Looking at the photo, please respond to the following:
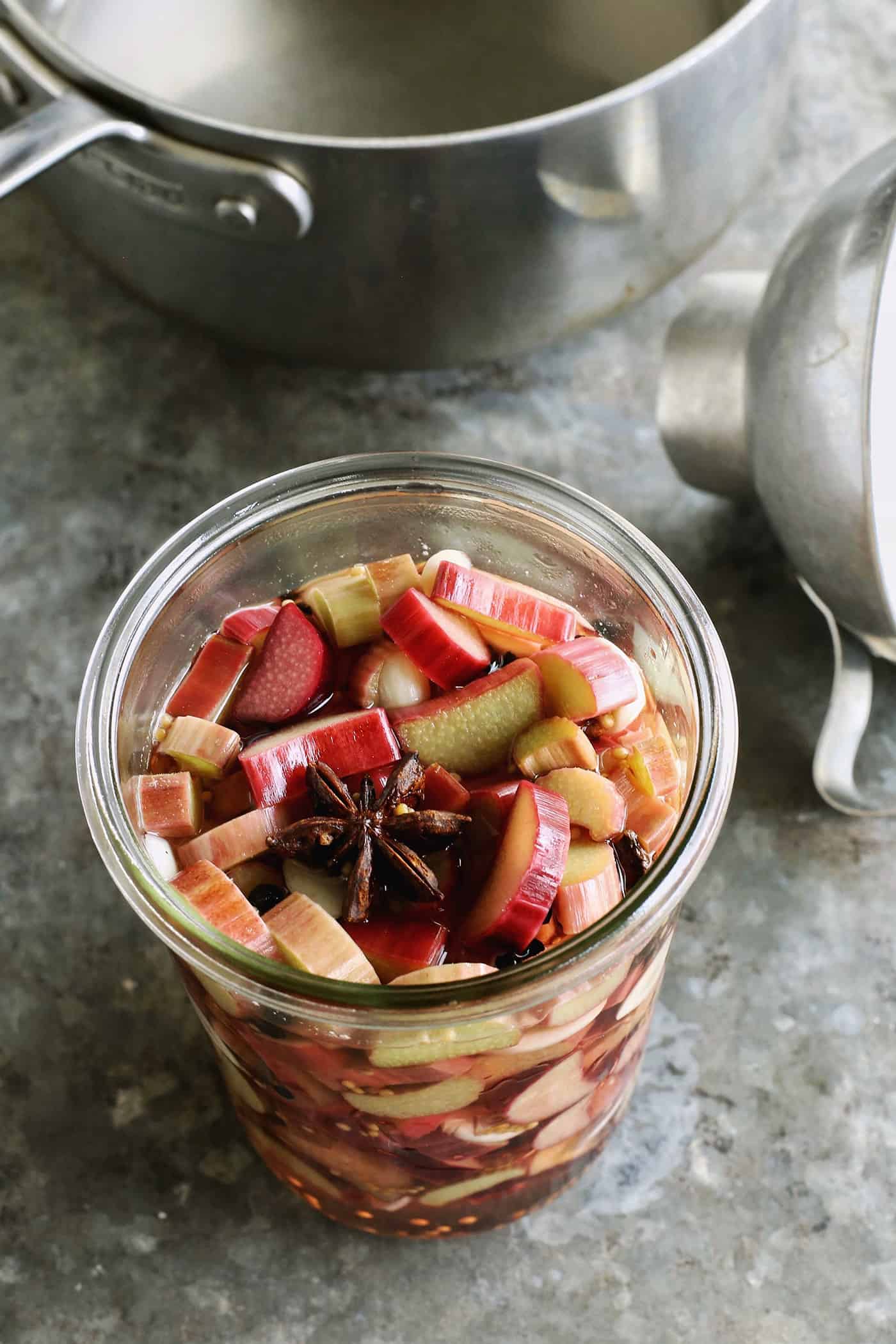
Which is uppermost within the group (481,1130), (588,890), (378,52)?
(378,52)

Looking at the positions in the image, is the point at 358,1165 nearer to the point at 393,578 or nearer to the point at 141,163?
the point at 393,578

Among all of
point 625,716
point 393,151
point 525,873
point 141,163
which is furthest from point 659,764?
point 141,163

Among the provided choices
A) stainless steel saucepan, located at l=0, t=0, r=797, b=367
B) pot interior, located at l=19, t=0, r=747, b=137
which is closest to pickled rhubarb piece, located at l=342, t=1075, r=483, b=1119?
stainless steel saucepan, located at l=0, t=0, r=797, b=367

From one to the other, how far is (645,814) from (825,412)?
15.1 inches

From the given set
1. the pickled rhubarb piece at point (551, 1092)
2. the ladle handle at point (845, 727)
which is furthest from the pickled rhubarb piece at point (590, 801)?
the ladle handle at point (845, 727)

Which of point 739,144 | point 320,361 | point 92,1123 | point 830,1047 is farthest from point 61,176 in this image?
point 830,1047

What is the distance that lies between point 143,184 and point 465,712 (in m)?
0.50

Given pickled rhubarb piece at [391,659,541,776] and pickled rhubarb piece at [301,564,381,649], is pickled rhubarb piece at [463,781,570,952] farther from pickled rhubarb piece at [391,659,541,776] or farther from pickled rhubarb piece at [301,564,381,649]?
pickled rhubarb piece at [301,564,381,649]

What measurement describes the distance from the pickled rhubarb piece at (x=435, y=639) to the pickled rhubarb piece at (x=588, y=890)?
13cm

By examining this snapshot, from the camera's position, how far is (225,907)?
2.32ft

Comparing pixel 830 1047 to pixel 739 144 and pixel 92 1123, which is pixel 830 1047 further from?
pixel 739 144

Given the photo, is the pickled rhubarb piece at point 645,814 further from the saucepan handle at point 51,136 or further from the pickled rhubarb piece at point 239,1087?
the saucepan handle at point 51,136

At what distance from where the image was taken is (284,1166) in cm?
90

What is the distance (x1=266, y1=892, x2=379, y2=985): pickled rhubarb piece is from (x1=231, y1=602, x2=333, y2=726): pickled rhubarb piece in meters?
0.15
